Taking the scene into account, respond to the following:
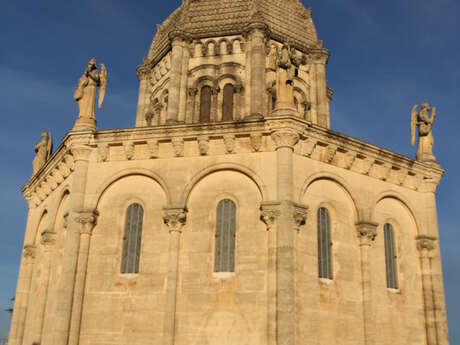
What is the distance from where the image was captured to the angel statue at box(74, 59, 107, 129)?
21.8 metres

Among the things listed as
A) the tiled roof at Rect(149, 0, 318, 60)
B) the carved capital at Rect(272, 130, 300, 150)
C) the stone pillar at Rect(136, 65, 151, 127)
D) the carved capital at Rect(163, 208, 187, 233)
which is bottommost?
the carved capital at Rect(163, 208, 187, 233)

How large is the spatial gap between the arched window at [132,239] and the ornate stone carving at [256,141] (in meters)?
4.76

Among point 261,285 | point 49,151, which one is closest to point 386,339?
point 261,285

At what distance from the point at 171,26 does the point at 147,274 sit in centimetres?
2374

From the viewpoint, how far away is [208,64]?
3619cm

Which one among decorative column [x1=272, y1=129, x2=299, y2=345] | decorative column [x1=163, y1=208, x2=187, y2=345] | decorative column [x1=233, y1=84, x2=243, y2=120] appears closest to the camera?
decorative column [x1=272, y1=129, x2=299, y2=345]

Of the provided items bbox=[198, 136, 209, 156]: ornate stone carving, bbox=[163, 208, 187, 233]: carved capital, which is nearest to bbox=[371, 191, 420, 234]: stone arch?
bbox=[198, 136, 209, 156]: ornate stone carving

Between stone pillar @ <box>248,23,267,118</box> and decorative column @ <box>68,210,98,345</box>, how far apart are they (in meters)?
14.9

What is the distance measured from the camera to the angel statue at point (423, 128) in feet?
80.4

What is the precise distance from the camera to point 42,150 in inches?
1091

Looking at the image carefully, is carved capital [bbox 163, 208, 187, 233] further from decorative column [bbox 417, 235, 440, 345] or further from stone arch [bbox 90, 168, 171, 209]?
decorative column [bbox 417, 235, 440, 345]

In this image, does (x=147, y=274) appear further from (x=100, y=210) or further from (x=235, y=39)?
(x=235, y=39)

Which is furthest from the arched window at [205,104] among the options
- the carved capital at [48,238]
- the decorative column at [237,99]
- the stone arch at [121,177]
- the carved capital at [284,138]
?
the carved capital at [284,138]

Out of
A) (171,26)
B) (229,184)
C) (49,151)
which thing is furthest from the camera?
(171,26)
